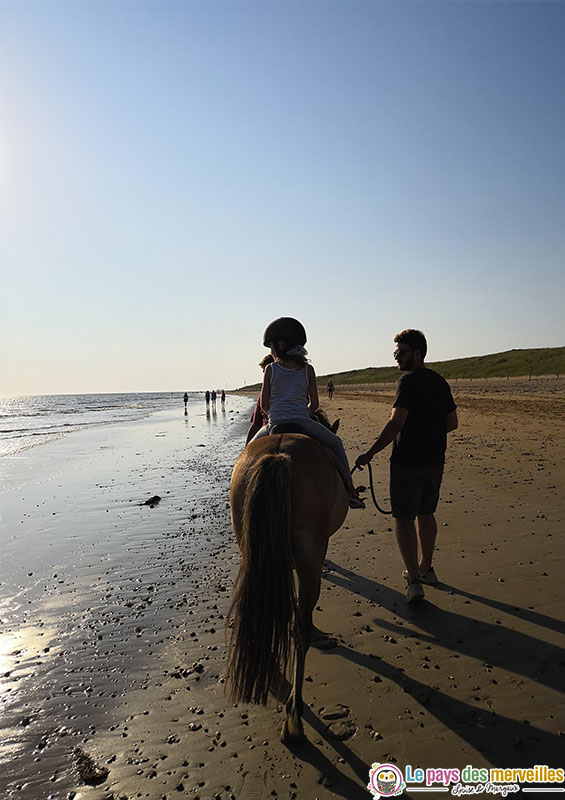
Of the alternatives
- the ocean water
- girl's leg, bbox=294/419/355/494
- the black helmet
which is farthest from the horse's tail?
the ocean water

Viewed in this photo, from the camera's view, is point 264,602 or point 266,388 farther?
point 266,388

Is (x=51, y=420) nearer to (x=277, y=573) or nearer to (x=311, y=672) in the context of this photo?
(x=311, y=672)

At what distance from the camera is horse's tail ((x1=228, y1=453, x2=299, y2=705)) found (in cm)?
294

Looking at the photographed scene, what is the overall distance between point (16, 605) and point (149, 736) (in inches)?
117

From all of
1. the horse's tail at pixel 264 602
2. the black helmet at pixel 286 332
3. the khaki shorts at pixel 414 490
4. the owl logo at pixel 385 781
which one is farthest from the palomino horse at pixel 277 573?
the khaki shorts at pixel 414 490

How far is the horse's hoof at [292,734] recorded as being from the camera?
9.43ft

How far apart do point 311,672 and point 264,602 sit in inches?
45.3

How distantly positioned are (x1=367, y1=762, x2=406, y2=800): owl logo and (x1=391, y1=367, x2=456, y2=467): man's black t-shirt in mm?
2737

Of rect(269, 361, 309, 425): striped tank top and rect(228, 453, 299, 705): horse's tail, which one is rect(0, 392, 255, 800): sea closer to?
rect(228, 453, 299, 705): horse's tail

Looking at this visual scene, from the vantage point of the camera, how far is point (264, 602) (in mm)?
2961

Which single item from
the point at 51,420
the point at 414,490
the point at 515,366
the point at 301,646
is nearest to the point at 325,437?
the point at 414,490

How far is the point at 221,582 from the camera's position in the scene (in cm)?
550

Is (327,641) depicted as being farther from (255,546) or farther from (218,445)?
(218,445)

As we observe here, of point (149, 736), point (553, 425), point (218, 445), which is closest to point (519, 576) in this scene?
point (149, 736)
